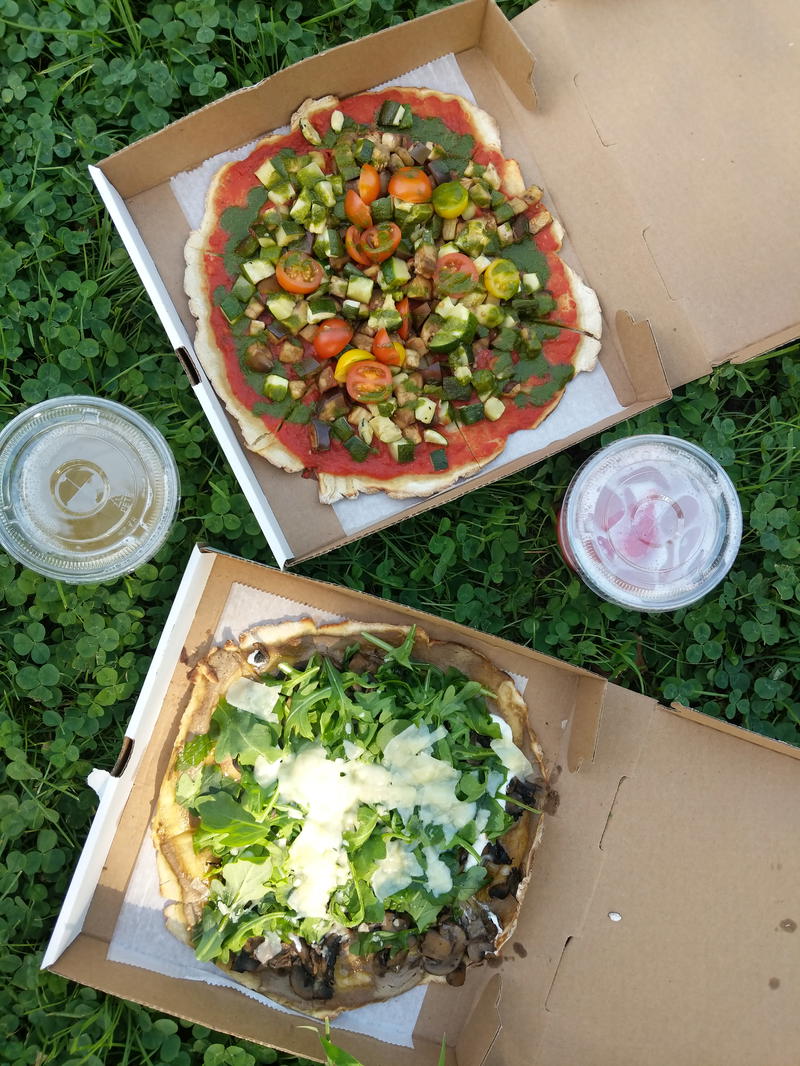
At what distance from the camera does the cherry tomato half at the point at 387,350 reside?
3.37 metres

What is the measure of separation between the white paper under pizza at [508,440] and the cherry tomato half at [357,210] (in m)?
0.41

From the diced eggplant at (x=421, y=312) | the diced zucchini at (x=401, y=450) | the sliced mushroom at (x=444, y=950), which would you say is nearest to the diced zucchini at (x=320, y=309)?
the diced eggplant at (x=421, y=312)

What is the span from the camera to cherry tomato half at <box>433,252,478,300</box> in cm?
342

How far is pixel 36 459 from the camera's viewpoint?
3357 mm

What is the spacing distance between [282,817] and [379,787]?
0.35 meters

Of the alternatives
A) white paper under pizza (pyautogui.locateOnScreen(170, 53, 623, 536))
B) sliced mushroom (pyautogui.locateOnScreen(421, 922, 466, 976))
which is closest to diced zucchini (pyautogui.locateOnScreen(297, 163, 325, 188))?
white paper under pizza (pyautogui.locateOnScreen(170, 53, 623, 536))

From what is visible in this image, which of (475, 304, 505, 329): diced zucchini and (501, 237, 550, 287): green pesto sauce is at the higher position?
(501, 237, 550, 287): green pesto sauce

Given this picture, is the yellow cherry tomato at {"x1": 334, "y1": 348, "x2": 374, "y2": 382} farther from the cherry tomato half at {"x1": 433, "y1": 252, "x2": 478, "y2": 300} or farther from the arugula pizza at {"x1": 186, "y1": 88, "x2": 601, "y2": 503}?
the cherry tomato half at {"x1": 433, "y1": 252, "x2": 478, "y2": 300}

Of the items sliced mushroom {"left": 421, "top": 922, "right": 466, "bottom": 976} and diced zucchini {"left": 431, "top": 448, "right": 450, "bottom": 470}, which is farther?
diced zucchini {"left": 431, "top": 448, "right": 450, "bottom": 470}

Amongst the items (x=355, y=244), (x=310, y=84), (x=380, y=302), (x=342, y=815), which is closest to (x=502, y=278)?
(x=380, y=302)

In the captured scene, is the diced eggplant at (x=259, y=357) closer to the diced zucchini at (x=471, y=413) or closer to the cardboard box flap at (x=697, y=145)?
the diced zucchini at (x=471, y=413)

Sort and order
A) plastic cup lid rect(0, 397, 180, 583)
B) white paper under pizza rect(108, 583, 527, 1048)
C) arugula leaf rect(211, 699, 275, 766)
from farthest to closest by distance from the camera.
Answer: plastic cup lid rect(0, 397, 180, 583), white paper under pizza rect(108, 583, 527, 1048), arugula leaf rect(211, 699, 275, 766)

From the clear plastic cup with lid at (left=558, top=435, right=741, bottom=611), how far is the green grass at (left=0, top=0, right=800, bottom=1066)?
0.24 metres

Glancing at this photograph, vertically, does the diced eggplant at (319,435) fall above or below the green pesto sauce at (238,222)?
below
